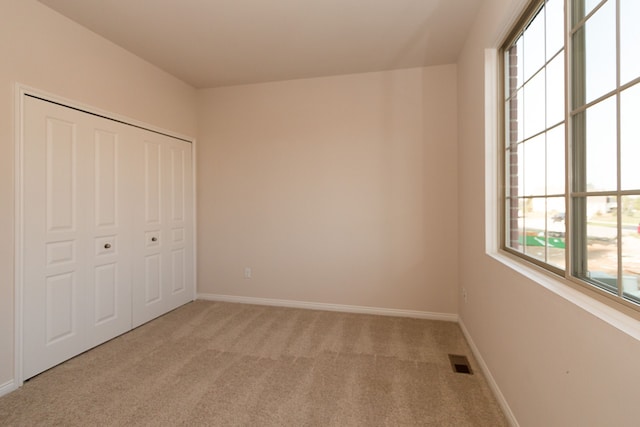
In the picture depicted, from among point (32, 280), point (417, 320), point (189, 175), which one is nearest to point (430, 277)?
point (417, 320)

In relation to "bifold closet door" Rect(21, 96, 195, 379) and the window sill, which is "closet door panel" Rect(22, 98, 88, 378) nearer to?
"bifold closet door" Rect(21, 96, 195, 379)

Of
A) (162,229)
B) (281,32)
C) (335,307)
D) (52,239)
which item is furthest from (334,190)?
(52,239)

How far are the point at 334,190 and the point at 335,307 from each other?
1.39m

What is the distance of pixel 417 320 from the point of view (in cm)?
329

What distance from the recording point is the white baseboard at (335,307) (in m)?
3.33

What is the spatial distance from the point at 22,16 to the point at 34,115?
68 centimetres

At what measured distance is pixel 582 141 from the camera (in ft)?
4.05

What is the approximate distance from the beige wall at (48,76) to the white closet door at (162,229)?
0.43 metres

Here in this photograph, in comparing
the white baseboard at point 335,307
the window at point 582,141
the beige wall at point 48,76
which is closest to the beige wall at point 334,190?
the white baseboard at point 335,307

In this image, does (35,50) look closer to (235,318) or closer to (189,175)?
(189,175)

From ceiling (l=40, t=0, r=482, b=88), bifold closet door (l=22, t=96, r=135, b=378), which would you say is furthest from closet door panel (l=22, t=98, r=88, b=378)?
ceiling (l=40, t=0, r=482, b=88)

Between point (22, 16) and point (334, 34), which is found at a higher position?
point (334, 34)

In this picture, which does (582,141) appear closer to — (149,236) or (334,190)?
(334,190)

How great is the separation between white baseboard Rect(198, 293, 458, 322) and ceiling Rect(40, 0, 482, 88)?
8.93ft
